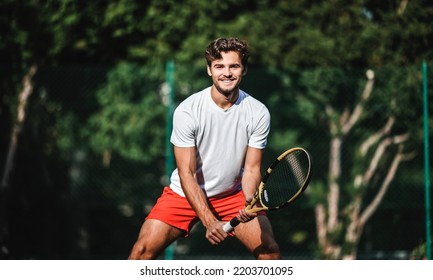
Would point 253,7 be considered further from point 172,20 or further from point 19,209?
point 19,209

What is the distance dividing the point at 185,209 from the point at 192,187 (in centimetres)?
27

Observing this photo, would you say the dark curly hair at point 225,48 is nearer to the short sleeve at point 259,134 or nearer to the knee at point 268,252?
the short sleeve at point 259,134

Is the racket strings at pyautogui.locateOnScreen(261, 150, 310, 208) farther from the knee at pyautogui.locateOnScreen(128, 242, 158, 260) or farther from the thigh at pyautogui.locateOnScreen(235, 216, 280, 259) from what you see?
the knee at pyautogui.locateOnScreen(128, 242, 158, 260)

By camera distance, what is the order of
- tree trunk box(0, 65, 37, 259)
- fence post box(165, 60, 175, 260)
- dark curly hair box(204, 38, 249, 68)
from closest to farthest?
1. dark curly hair box(204, 38, 249, 68)
2. fence post box(165, 60, 175, 260)
3. tree trunk box(0, 65, 37, 259)

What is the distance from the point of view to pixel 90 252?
10.5 metres

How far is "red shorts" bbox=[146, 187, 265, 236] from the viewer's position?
5.77 m

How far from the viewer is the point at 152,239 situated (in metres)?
5.69

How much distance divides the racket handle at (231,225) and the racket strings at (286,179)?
1.08ft

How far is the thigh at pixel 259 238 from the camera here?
5621 millimetres

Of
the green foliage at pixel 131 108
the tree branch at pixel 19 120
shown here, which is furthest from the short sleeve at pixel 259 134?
the tree branch at pixel 19 120

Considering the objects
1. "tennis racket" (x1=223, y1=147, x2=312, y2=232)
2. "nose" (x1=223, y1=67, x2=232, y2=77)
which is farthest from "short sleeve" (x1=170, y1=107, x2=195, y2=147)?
"tennis racket" (x1=223, y1=147, x2=312, y2=232)

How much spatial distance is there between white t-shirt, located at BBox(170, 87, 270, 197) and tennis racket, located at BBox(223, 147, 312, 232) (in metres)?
0.20
